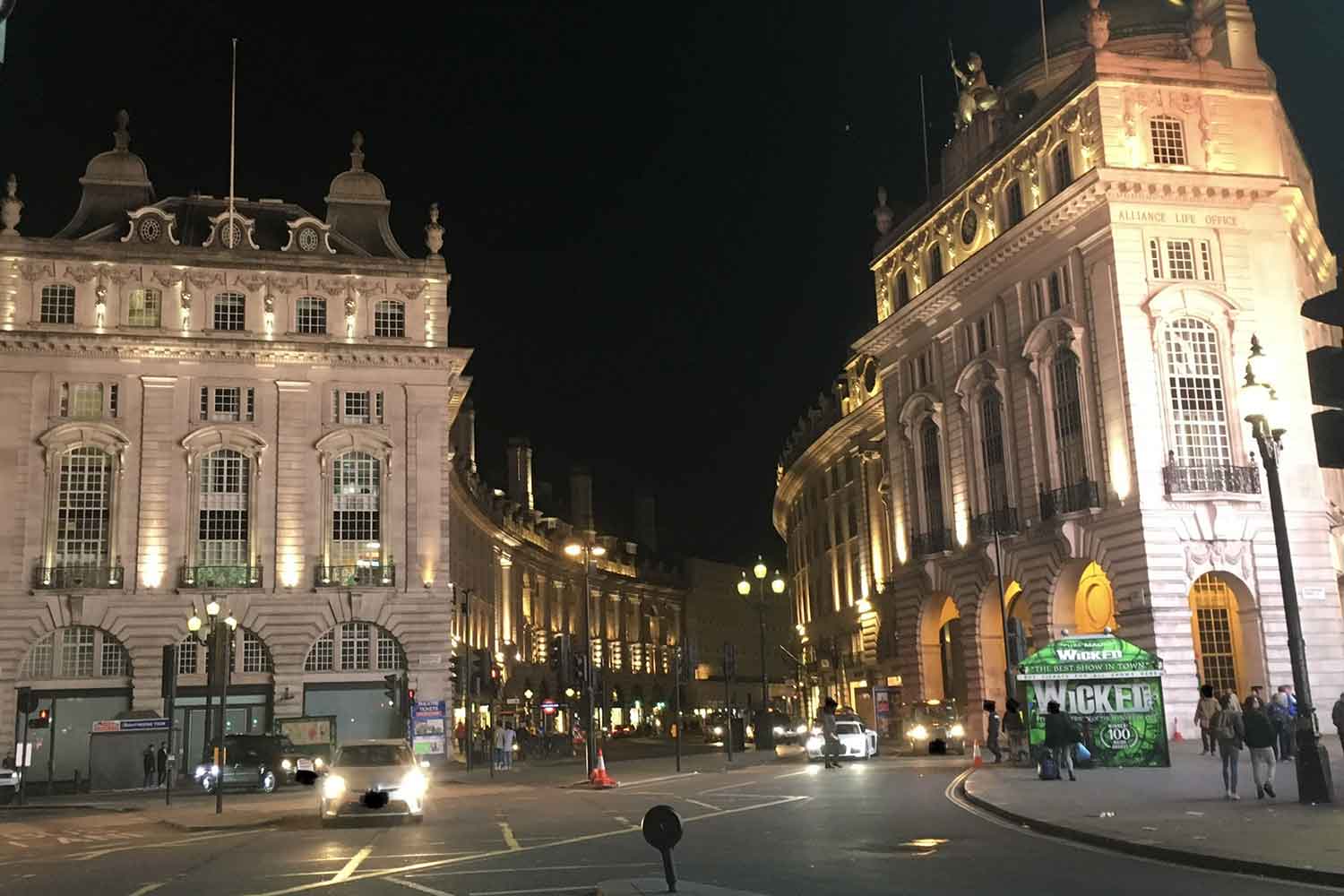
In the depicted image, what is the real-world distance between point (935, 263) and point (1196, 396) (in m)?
15.7

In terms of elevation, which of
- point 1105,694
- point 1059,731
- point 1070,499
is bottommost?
point 1059,731

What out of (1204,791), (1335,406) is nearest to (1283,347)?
(1204,791)

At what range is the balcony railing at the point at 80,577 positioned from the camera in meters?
56.7

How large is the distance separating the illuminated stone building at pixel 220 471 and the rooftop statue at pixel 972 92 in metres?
24.7

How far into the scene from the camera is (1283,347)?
47.1 metres

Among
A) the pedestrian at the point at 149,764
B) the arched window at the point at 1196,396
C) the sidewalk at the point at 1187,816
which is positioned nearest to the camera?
the sidewalk at the point at 1187,816

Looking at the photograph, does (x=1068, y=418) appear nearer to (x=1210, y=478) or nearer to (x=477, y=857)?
(x=1210, y=478)

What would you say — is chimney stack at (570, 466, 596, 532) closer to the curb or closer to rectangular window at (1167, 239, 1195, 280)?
rectangular window at (1167, 239, 1195, 280)

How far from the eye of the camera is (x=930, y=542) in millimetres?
58031

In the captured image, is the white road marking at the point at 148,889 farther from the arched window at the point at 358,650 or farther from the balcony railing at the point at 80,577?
the balcony railing at the point at 80,577

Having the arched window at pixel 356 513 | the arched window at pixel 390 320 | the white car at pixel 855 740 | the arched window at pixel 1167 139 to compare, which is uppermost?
the arched window at pixel 1167 139

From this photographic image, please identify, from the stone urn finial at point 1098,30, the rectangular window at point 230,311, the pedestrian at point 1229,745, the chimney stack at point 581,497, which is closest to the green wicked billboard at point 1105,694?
the pedestrian at point 1229,745

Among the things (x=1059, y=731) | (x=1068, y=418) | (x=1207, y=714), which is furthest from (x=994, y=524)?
(x=1059, y=731)

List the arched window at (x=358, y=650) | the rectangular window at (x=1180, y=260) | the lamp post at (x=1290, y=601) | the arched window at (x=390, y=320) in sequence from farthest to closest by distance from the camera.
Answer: the arched window at (x=390, y=320)
the arched window at (x=358, y=650)
the rectangular window at (x=1180, y=260)
the lamp post at (x=1290, y=601)
